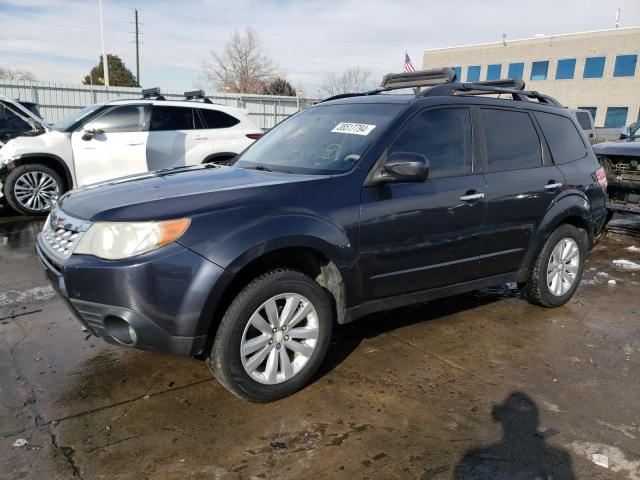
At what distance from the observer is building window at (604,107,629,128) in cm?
4216

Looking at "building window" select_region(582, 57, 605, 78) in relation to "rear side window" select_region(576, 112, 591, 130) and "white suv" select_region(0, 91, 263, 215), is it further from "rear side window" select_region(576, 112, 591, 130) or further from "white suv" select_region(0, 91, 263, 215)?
"white suv" select_region(0, 91, 263, 215)

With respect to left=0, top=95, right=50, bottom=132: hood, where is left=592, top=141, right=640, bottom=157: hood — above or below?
below

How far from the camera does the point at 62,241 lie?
3076 millimetres

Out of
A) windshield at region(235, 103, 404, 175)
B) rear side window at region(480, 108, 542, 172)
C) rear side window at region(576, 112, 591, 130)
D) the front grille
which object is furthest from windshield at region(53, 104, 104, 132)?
rear side window at region(576, 112, 591, 130)

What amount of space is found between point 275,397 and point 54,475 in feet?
3.91

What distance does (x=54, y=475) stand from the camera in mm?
2467

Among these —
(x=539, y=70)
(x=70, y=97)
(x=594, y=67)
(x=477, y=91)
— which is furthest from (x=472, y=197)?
(x=539, y=70)

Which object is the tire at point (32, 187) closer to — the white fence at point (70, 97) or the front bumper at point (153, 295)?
the front bumper at point (153, 295)

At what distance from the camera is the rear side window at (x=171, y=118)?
335 inches

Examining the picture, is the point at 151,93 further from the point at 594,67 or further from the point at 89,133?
the point at 594,67

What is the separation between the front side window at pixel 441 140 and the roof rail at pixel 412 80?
63cm

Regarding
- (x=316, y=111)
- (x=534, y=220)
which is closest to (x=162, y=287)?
(x=316, y=111)

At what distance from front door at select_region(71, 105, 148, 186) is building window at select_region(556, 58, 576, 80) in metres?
45.6

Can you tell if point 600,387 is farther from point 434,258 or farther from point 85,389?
point 85,389
